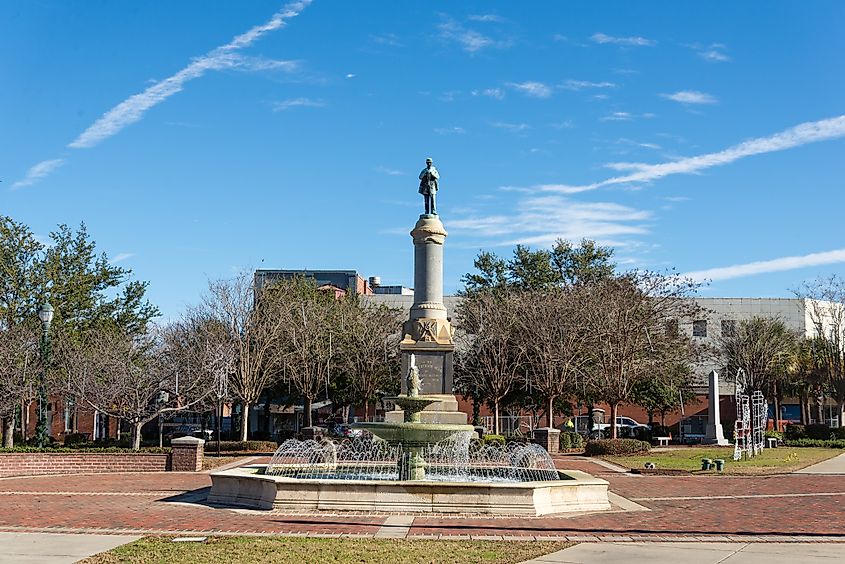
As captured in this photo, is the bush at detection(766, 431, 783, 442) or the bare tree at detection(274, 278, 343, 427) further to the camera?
the bush at detection(766, 431, 783, 442)

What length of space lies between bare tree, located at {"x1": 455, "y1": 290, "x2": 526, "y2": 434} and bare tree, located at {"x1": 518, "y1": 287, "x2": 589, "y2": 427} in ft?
2.02

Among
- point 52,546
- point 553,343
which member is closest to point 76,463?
point 52,546

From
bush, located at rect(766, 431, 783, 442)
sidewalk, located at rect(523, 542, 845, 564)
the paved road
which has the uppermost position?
the paved road

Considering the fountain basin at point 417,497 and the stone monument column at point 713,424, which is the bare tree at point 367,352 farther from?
the fountain basin at point 417,497

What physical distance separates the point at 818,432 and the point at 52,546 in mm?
43397

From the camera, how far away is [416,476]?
19.2m

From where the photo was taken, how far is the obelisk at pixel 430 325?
32469mm

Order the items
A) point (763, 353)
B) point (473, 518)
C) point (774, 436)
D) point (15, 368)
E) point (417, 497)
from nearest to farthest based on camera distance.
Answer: point (473, 518) < point (417, 497) < point (15, 368) < point (774, 436) < point (763, 353)

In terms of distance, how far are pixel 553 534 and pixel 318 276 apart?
7170cm

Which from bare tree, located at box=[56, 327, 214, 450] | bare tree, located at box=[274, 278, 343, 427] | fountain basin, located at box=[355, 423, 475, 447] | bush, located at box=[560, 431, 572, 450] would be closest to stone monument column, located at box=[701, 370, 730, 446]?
bush, located at box=[560, 431, 572, 450]

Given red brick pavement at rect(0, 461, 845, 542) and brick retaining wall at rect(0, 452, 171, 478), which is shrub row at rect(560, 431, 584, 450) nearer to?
red brick pavement at rect(0, 461, 845, 542)

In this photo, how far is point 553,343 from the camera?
44688mm

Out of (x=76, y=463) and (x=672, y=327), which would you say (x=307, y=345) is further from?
(x=672, y=327)

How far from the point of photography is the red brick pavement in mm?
14039
